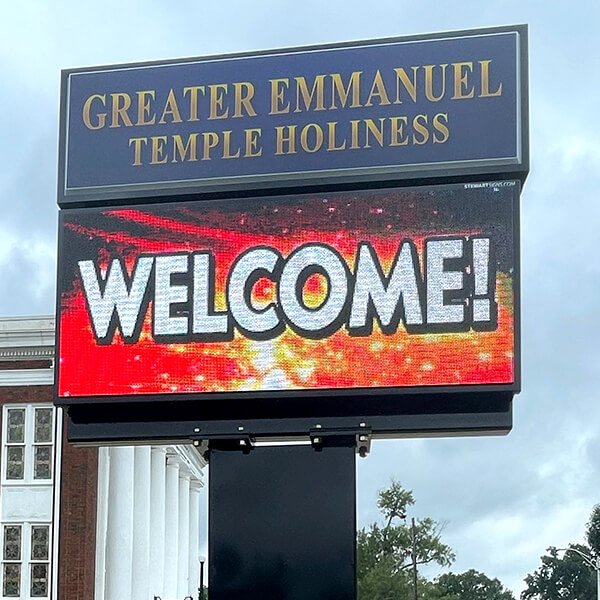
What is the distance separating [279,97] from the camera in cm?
1647

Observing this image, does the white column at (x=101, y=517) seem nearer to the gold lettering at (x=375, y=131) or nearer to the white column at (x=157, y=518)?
the white column at (x=157, y=518)

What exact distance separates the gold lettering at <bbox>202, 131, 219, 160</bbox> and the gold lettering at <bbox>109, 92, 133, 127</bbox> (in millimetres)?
892

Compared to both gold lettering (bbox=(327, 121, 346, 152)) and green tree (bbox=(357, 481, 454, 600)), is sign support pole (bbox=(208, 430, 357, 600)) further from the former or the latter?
green tree (bbox=(357, 481, 454, 600))

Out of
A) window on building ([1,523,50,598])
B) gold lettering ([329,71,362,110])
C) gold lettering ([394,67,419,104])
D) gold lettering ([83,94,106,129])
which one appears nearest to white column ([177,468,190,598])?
window on building ([1,523,50,598])

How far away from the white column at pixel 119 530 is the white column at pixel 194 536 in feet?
47.5

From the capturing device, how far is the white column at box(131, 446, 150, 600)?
38.9 meters

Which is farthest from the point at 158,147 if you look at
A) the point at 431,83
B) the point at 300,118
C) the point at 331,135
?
the point at 431,83

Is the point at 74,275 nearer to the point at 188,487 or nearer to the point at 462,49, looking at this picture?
the point at 462,49

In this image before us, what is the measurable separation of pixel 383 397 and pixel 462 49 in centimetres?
395

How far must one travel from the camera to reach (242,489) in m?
15.7

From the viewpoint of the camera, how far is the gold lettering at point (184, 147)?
651 inches

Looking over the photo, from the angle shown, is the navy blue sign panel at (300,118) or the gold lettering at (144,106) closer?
the navy blue sign panel at (300,118)

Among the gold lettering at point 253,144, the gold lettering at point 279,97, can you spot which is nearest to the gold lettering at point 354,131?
the gold lettering at point 279,97

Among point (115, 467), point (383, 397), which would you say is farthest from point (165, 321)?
point (115, 467)
